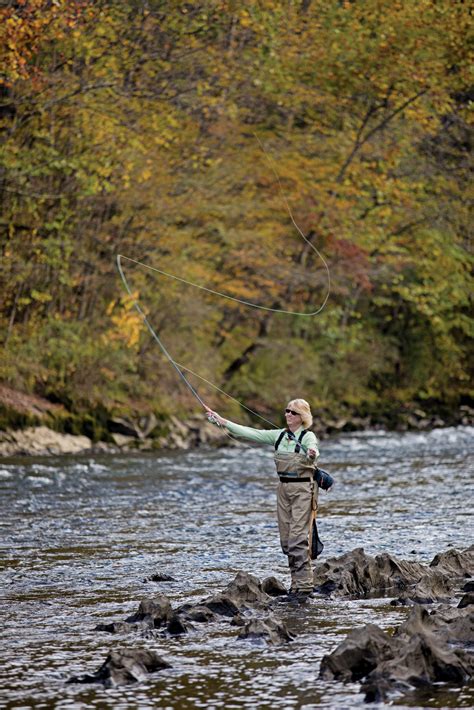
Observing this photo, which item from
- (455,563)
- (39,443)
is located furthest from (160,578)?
(39,443)

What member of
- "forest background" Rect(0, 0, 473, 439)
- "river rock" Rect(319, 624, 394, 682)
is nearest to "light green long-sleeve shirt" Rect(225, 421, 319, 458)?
"river rock" Rect(319, 624, 394, 682)

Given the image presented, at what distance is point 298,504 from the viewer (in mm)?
9086

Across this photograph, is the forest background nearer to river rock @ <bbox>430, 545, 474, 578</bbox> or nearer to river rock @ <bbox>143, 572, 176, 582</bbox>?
river rock @ <bbox>143, 572, 176, 582</bbox>

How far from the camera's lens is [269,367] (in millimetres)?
32031

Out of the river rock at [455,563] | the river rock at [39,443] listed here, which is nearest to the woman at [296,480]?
the river rock at [455,563]

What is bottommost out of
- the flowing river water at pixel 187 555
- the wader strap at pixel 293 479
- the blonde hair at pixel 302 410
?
the flowing river water at pixel 187 555

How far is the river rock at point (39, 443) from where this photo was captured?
70.0ft

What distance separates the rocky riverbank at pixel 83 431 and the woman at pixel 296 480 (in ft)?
40.8

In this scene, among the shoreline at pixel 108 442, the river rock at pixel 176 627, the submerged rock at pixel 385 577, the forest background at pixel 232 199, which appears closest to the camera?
the river rock at pixel 176 627

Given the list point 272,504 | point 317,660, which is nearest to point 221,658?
point 317,660

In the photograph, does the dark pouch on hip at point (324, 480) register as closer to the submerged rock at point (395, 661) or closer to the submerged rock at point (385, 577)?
the submerged rock at point (385, 577)

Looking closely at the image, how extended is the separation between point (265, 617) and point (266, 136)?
23.3 meters

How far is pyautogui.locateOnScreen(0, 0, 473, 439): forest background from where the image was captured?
23000 mm

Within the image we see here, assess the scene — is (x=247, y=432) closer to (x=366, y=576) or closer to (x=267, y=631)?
(x=366, y=576)
